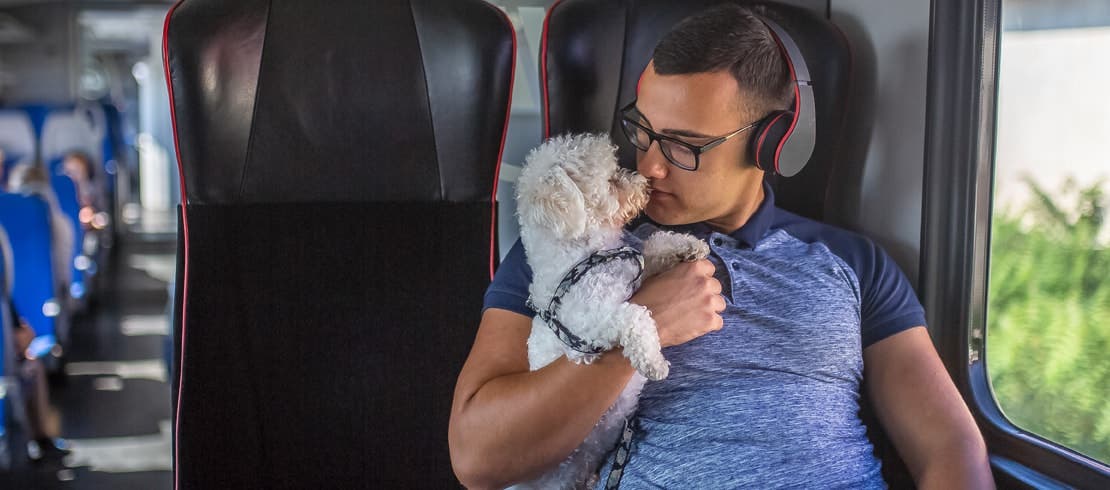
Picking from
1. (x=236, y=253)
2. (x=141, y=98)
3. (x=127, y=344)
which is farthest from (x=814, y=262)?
(x=141, y=98)

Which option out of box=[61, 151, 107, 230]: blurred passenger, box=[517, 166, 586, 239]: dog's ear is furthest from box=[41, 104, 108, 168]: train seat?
box=[517, 166, 586, 239]: dog's ear

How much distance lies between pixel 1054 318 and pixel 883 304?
0.29 metres

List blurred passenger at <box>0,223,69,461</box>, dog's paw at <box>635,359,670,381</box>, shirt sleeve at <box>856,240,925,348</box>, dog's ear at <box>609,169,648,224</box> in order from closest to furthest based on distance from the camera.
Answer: dog's paw at <box>635,359,670,381</box>
dog's ear at <box>609,169,648,224</box>
shirt sleeve at <box>856,240,925,348</box>
blurred passenger at <box>0,223,69,461</box>

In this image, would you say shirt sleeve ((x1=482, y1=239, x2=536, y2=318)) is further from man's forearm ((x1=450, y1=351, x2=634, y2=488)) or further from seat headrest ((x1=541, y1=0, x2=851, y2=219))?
seat headrest ((x1=541, y1=0, x2=851, y2=219))

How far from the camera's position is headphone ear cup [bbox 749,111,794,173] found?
143cm

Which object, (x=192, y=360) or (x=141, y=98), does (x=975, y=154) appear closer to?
(x=192, y=360)

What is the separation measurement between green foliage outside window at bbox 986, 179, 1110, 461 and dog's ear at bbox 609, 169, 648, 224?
0.73 metres

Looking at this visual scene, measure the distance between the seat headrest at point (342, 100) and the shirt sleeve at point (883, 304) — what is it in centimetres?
68

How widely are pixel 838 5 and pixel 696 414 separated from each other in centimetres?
108

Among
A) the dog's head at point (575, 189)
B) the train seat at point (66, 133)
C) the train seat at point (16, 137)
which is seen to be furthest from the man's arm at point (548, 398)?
the train seat at point (66, 133)

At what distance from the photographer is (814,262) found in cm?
148

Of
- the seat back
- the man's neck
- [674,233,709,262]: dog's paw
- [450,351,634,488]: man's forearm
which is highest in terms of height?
the man's neck

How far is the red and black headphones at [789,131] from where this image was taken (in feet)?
4.65

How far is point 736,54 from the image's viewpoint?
55.7 inches
